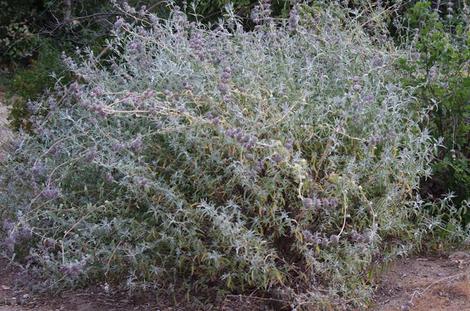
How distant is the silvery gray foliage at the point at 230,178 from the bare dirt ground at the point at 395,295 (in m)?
0.14

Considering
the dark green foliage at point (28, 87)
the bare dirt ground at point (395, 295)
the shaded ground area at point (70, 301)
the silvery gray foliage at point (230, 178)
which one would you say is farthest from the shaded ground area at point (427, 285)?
the dark green foliage at point (28, 87)

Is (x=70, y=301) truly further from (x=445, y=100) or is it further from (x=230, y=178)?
(x=445, y=100)

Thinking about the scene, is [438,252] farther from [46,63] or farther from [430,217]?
[46,63]

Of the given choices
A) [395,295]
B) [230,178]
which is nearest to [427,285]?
[395,295]

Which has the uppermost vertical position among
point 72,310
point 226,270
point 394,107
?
point 394,107

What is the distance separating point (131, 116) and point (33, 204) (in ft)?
2.72

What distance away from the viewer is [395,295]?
4551 millimetres

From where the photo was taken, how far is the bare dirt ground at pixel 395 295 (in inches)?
174

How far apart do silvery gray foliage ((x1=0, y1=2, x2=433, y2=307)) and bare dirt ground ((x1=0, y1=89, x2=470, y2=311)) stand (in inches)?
5.5

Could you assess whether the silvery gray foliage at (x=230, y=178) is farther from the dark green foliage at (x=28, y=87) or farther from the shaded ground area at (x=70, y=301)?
the dark green foliage at (x=28, y=87)

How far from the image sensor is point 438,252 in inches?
199

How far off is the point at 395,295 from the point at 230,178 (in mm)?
1245

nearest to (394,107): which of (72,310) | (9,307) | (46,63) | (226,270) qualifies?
(226,270)

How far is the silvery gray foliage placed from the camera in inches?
157
